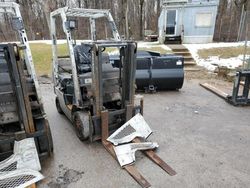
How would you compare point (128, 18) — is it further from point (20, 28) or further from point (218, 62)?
point (20, 28)

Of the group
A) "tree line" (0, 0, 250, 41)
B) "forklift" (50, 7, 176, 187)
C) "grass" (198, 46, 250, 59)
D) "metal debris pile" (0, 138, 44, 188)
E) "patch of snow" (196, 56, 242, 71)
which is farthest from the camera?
"tree line" (0, 0, 250, 41)

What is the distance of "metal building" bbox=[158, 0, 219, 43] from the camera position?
530 inches

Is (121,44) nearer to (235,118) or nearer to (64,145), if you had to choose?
(64,145)

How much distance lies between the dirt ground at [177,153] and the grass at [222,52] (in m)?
6.13

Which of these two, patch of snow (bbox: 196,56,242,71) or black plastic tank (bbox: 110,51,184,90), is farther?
patch of snow (bbox: 196,56,242,71)

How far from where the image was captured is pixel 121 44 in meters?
3.26

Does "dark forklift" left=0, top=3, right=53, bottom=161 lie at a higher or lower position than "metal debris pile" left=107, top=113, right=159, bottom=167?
higher

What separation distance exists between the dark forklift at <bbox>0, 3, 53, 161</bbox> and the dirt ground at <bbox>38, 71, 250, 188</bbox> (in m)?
0.50

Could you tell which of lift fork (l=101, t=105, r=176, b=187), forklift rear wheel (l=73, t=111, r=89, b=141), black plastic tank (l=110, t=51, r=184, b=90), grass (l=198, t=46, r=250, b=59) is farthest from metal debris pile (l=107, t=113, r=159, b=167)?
grass (l=198, t=46, r=250, b=59)

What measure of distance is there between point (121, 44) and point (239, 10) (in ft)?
63.4

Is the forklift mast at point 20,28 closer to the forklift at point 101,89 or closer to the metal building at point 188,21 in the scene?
the forklift at point 101,89

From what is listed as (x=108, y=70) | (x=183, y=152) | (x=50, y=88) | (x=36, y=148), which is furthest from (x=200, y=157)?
(x=50, y=88)

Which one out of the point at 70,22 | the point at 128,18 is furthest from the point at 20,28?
the point at 128,18

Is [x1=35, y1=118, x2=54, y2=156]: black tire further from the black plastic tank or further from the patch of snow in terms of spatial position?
the patch of snow
